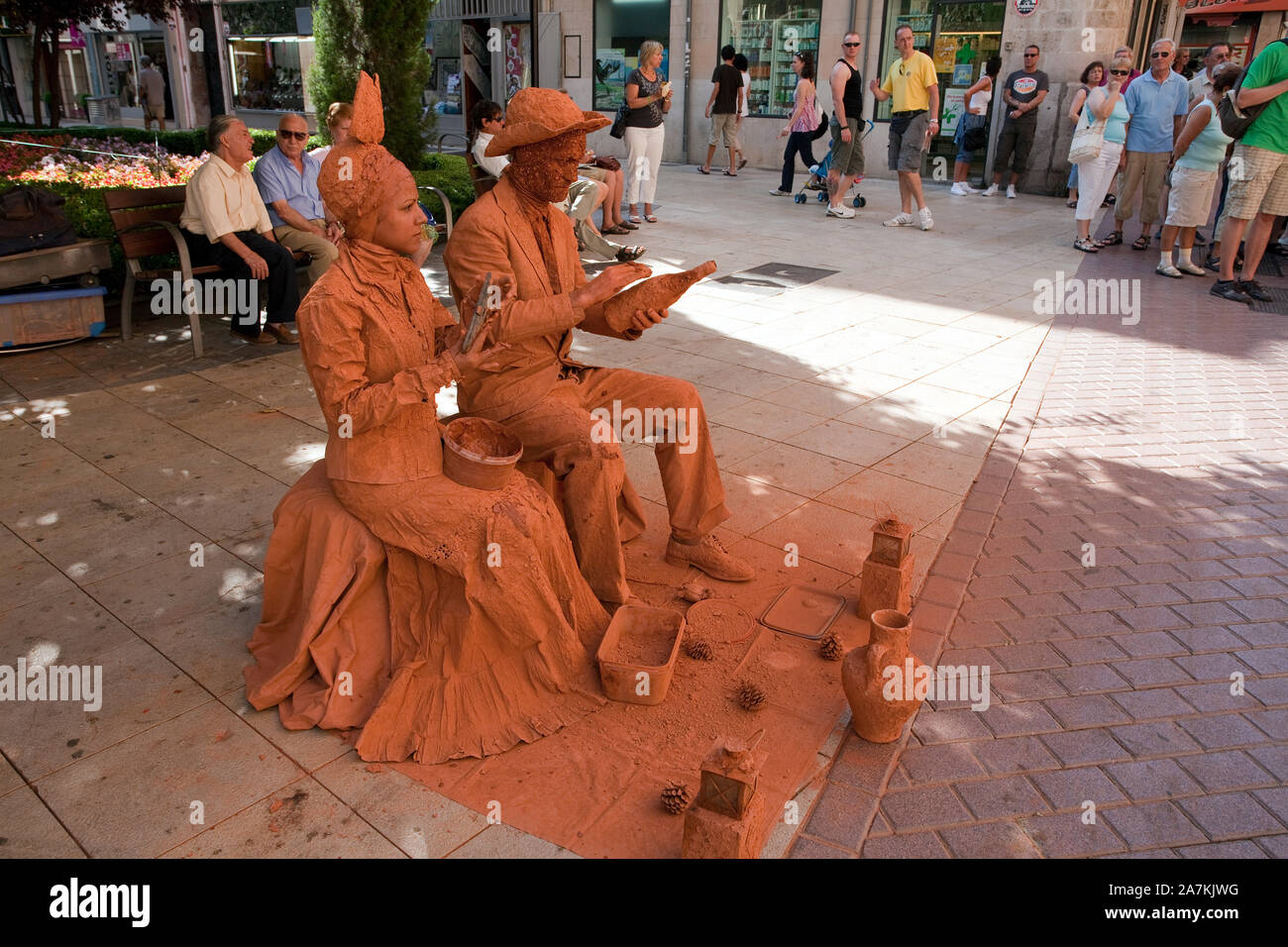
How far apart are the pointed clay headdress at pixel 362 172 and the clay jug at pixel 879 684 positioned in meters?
2.13

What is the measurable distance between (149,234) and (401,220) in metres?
5.01

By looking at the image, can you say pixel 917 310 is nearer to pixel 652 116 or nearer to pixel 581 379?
pixel 652 116

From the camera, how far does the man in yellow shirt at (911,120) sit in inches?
482

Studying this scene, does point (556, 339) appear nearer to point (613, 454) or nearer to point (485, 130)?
point (613, 454)

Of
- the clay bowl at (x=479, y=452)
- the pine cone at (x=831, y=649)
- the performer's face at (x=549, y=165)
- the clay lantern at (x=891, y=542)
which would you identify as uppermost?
the performer's face at (x=549, y=165)

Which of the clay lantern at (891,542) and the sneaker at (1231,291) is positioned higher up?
the sneaker at (1231,291)

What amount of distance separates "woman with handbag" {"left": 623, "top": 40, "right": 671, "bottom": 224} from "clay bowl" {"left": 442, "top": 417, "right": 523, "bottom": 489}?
28.8ft

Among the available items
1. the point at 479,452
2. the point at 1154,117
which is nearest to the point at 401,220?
the point at 479,452

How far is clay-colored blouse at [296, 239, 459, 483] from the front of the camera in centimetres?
303

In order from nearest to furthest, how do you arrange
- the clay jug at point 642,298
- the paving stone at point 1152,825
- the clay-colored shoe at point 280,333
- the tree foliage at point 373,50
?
the paving stone at point 1152,825 → the clay jug at point 642,298 → the clay-colored shoe at point 280,333 → the tree foliage at point 373,50

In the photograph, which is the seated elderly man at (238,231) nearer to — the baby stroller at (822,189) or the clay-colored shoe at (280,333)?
the clay-colored shoe at (280,333)

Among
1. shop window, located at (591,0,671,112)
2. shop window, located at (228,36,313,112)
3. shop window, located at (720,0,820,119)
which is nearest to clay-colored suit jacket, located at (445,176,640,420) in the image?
shop window, located at (720,0,820,119)

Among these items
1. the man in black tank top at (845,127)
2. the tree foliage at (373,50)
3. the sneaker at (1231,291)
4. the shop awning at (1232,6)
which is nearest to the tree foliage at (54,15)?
the tree foliage at (373,50)
